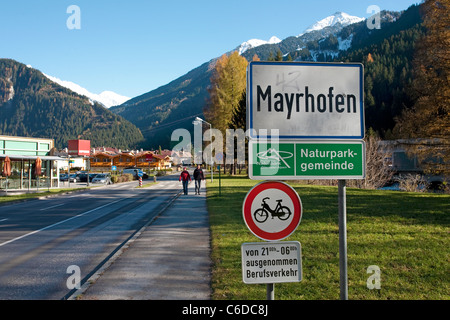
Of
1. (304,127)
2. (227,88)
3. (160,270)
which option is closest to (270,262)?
(304,127)

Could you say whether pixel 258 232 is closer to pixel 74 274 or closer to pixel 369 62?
pixel 74 274

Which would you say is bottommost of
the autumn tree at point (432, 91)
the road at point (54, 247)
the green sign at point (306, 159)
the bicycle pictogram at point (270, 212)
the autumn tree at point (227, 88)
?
the road at point (54, 247)

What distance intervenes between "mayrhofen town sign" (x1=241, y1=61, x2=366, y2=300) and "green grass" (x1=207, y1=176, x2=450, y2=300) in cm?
242

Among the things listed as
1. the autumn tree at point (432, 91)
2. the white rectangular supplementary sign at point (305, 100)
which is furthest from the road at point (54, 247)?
the autumn tree at point (432, 91)

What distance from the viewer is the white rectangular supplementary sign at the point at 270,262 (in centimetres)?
293

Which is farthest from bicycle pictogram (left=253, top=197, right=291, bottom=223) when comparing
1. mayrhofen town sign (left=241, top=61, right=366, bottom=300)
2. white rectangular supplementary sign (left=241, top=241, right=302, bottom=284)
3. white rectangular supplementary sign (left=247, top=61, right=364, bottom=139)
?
white rectangular supplementary sign (left=247, top=61, right=364, bottom=139)

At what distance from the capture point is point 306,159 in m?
3.12

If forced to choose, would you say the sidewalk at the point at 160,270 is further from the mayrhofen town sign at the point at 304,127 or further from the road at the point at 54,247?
the mayrhofen town sign at the point at 304,127

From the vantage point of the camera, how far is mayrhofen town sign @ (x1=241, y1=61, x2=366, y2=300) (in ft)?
9.95

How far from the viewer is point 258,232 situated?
294cm

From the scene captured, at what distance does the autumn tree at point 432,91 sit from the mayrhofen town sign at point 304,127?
1718cm

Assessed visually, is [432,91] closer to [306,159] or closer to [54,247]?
[54,247]

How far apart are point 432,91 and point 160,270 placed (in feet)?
55.4

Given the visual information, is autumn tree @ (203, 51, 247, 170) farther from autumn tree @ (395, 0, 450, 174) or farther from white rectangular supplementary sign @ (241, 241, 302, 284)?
white rectangular supplementary sign @ (241, 241, 302, 284)
